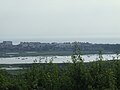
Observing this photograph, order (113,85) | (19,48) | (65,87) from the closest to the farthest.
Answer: (113,85) < (65,87) < (19,48)

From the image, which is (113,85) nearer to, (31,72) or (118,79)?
(118,79)

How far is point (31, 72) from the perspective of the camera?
489 inches

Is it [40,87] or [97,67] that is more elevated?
[97,67]

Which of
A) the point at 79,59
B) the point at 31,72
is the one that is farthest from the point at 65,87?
the point at 31,72

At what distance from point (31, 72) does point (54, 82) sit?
1.49m

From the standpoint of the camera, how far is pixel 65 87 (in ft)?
34.9

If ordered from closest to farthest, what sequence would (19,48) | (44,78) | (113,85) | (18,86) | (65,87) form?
(113,85)
(65,87)
(44,78)
(18,86)
(19,48)

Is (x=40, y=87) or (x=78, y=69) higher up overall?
(x=78, y=69)

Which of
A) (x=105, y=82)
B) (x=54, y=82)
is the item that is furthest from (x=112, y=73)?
(x=54, y=82)

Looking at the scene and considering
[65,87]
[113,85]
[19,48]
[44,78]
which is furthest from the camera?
[19,48]

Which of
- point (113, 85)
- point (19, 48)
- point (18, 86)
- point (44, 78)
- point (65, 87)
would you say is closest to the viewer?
point (113, 85)

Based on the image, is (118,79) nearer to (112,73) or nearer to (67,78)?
(112,73)

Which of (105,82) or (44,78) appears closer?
(105,82)

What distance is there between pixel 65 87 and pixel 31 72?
2.13 meters
